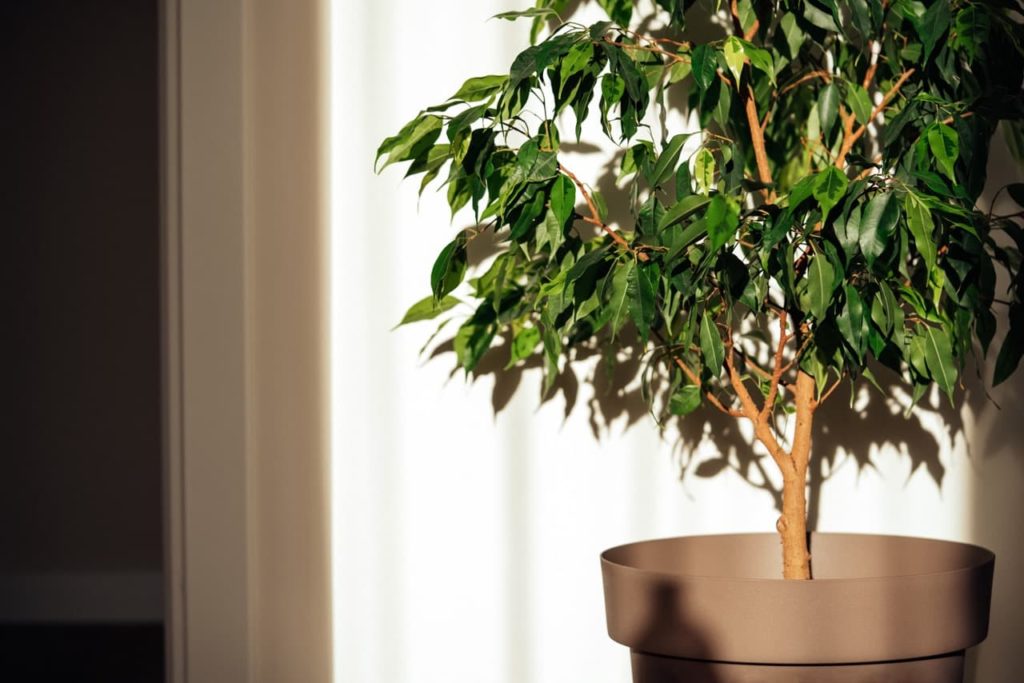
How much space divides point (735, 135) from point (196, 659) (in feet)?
3.41

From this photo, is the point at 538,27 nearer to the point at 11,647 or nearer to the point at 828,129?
the point at 828,129

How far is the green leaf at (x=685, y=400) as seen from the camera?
1.25m

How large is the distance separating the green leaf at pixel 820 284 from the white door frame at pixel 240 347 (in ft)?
2.62

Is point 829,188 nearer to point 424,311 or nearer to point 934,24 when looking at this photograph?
point 934,24

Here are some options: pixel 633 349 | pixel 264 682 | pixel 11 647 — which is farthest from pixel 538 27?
pixel 11 647

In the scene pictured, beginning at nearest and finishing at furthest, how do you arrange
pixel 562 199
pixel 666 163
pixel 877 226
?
pixel 877 226, pixel 562 199, pixel 666 163

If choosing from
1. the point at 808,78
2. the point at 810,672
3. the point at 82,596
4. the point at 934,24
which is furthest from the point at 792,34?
the point at 82,596

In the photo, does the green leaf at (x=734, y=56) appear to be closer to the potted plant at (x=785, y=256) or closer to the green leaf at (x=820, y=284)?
the potted plant at (x=785, y=256)

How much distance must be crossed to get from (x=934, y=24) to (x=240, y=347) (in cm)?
97

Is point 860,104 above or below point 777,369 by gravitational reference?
above

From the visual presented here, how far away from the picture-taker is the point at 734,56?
1.00 metres

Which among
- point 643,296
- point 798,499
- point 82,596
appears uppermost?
point 643,296

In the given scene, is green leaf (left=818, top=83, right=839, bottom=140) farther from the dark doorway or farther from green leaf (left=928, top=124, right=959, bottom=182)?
the dark doorway

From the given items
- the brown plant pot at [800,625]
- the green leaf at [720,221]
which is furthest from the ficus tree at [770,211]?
the brown plant pot at [800,625]
